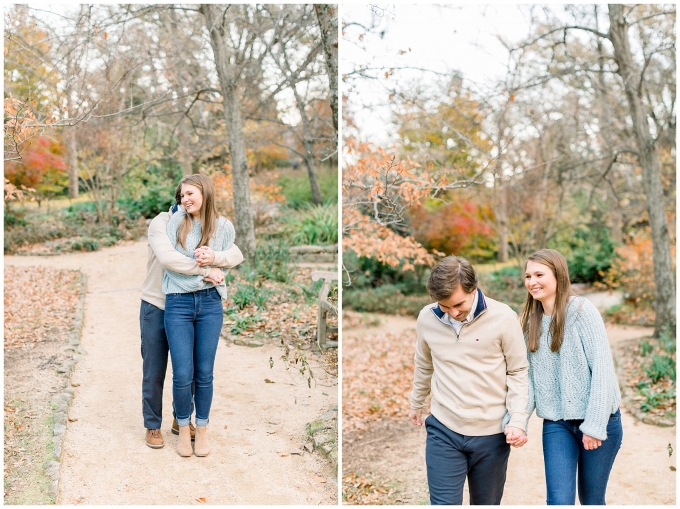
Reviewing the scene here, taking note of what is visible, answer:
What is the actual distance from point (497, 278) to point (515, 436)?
378 inches

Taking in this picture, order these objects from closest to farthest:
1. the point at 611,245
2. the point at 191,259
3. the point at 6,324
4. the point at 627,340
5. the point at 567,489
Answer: the point at 567,489 → the point at 191,259 → the point at 6,324 → the point at 627,340 → the point at 611,245

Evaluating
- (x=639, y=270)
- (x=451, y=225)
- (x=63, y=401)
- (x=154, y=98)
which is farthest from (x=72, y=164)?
(x=639, y=270)

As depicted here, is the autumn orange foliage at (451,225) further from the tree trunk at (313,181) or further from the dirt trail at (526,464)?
the dirt trail at (526,464)

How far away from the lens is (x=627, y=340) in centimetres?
827

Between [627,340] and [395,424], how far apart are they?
4.29 metres

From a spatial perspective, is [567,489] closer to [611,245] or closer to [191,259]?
[191,259]

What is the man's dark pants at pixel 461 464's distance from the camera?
8.19ft

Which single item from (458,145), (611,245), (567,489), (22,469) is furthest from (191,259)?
(611,245)

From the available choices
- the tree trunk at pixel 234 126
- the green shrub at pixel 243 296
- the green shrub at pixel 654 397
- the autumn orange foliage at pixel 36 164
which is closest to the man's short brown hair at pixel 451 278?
the green shrub at pixel 243 296

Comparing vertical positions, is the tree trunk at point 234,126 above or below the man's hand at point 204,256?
above

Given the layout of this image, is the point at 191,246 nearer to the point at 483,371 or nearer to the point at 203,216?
the point at 203,216

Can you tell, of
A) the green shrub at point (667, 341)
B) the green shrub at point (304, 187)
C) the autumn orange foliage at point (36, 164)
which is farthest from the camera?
the green shrub at point (304, 187)

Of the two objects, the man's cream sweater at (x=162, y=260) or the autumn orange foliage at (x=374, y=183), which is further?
the autumn orange foliage at (x=374, y=183)

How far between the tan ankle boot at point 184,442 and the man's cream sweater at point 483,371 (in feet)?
5.11
